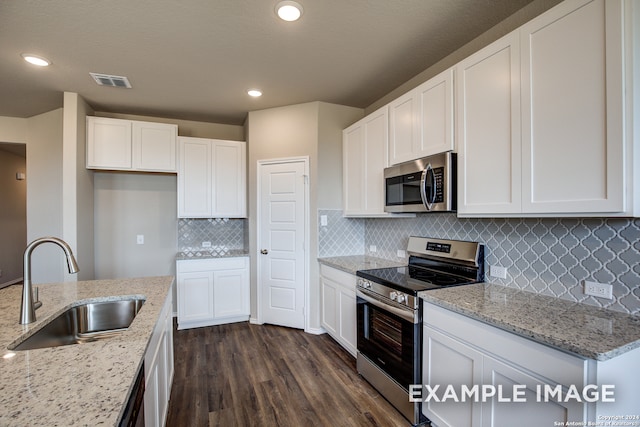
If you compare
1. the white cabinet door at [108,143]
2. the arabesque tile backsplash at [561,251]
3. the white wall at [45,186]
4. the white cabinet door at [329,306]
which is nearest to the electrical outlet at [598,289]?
the arabesque tile backsplash at [561,251]

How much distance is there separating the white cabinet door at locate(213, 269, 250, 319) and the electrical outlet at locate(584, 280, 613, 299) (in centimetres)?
328

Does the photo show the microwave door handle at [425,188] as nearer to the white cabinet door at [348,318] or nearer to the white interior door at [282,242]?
the white cabinet door at [348,318]

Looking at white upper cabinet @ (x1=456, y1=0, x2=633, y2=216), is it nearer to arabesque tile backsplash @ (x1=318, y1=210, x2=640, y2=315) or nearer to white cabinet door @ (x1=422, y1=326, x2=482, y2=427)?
arabesque tile backsplash @ (x1=318, y1=210, x2=640, y2=315)

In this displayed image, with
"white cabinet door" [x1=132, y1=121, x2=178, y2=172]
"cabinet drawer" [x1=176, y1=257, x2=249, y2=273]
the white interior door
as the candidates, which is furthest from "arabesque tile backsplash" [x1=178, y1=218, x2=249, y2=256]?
"white cabinet door" [x1=132, y1=121, x2=178, y2=172]

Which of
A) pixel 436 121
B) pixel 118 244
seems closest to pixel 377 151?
pixel 436 121

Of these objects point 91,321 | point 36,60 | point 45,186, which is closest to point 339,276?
point 91,321

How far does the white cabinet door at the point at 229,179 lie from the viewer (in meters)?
3.91

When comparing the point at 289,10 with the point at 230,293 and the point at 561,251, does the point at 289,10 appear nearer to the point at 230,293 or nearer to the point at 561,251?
the point at 561,251

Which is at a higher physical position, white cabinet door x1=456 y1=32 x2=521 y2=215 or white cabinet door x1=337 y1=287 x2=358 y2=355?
white cabinet door x1=456 y1=32 x2=521 y2=215

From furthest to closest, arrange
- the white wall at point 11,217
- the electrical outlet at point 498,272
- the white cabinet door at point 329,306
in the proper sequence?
the white wall at point 11,217 → the white cabinet door at point 329,306 → the electrical outlet at point 498,272

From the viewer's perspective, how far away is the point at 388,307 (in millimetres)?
2162

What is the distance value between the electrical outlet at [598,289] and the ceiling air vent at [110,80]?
12.7 ft

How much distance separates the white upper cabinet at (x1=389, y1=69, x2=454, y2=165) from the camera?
2.08m

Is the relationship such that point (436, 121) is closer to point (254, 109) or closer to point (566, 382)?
point (566, 382)
